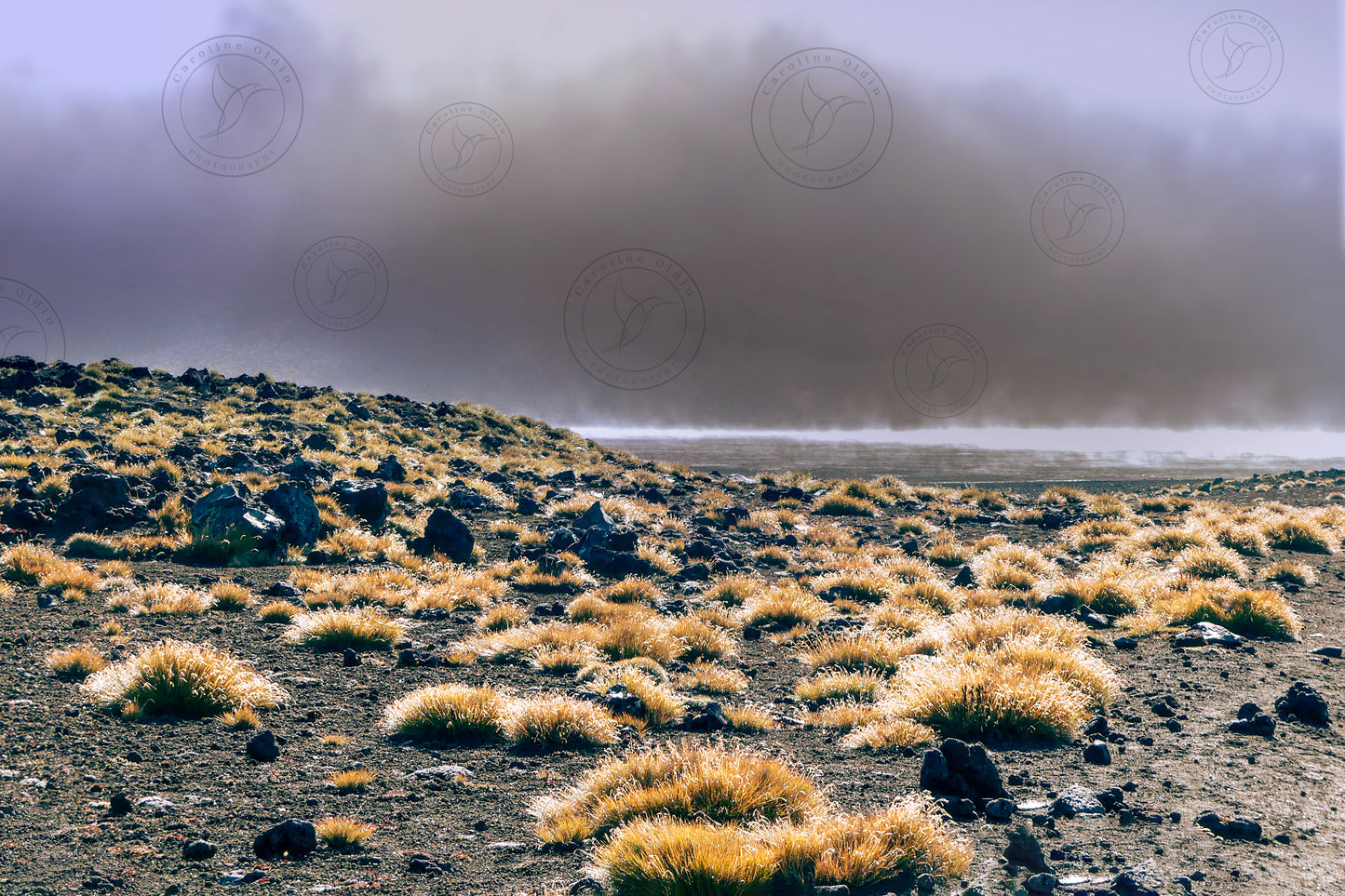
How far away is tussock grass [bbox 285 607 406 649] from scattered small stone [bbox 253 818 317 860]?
6.05 metres

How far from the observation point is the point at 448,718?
28.4ft

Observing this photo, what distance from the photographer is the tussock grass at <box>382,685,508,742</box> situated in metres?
8.61

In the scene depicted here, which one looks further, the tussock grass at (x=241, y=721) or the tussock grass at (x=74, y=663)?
the tussock grass at (x=74, y=663)

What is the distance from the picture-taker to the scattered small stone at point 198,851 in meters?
5.75

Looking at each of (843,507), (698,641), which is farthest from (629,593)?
(843,507)

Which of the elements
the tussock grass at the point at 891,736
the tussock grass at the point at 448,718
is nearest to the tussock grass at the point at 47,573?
the tussock grass at the point at 448,718

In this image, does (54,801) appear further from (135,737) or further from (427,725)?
(427,725)

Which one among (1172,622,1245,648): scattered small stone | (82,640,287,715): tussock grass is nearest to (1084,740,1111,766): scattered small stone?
(1172,622,1245,648): scattered small stone

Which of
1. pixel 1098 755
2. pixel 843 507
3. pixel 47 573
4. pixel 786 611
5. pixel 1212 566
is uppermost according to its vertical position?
pixel 47 573

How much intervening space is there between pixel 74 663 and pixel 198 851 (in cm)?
490

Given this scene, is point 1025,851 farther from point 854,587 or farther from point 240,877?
point 854,587

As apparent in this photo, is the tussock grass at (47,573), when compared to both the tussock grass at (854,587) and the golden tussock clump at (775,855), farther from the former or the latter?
the tussock grass at (854,587)

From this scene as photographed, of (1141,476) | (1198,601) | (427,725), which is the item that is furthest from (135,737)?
(1141,476)

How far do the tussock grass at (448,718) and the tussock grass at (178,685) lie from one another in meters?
1.63
